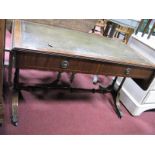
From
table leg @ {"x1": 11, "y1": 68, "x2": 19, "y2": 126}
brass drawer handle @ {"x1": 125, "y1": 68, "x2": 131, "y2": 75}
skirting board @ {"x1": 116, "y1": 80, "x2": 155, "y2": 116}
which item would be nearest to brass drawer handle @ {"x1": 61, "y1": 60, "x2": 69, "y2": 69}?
table leg @ {"x1": 11, "y1": 68, "x2": 19, "y2": 126}

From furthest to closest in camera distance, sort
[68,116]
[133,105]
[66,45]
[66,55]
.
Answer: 1. [133,105]
2. [68,116]
3. [66,45]
4. [66,55]

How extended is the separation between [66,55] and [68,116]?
2.24 feet

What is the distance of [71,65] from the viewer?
1.36 metres

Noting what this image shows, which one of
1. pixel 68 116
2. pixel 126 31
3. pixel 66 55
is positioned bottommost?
pixel 68 116

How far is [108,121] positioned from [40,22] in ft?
3.83

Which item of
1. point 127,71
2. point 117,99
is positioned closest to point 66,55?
point 127,71

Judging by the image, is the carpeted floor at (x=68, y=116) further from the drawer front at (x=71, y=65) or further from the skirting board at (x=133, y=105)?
the drawer front at (x=71, y=65)

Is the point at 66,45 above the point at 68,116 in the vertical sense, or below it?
above

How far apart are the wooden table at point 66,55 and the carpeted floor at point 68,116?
129mm

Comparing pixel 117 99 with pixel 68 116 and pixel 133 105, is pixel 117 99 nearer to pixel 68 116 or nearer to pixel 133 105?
pixel 133 105

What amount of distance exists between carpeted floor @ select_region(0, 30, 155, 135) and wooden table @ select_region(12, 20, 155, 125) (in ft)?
0.42

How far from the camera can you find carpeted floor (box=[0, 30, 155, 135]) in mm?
1534

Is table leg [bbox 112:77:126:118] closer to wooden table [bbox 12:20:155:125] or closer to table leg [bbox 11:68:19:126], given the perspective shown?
wooden table [bbox 12:20:155:125]
